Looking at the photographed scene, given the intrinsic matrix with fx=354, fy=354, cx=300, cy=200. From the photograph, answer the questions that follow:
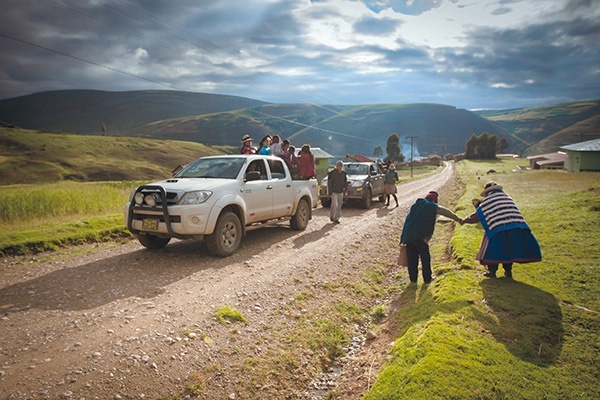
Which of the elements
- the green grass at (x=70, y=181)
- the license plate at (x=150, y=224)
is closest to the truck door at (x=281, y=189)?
the license plate at (x=150, y=224)

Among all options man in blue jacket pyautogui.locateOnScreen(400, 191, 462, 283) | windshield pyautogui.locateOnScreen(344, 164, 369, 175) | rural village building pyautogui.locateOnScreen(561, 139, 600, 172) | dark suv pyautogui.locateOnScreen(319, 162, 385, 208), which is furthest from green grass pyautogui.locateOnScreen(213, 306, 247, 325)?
rural village building pyautogui.locateOnScreen(561, 139, 600, 172)

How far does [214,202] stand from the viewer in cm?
705

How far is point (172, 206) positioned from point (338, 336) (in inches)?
153

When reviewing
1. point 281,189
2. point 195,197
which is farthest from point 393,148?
point 195,197

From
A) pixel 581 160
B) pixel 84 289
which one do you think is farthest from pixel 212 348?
pixel 581 160

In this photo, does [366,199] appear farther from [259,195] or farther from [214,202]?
[214,202]

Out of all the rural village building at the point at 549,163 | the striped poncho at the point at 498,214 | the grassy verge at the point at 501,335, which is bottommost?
the rural village building at the point at 549,163

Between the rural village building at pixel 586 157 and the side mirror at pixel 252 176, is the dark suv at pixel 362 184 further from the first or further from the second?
the rural village building at pixel 586 157

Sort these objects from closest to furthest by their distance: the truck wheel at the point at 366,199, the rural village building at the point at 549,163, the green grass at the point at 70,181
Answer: the green grass at the point at 70,181 → the truck wheel at the point at 366,199 → the rural village building at the point at 549,163

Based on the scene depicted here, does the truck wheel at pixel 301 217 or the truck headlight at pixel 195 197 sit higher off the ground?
the truck headlight at pixel 195 197

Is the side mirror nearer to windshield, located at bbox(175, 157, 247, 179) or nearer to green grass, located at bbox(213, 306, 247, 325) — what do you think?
windshield, located at bbox(175, 157, 247, 179)

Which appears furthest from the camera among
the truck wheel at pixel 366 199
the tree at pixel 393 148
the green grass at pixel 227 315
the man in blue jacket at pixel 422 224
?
the tree at pixel 393 148

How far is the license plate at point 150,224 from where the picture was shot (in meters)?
6.84

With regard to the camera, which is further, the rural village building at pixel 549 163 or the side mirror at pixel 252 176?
the rural village building at pixel 549 163
